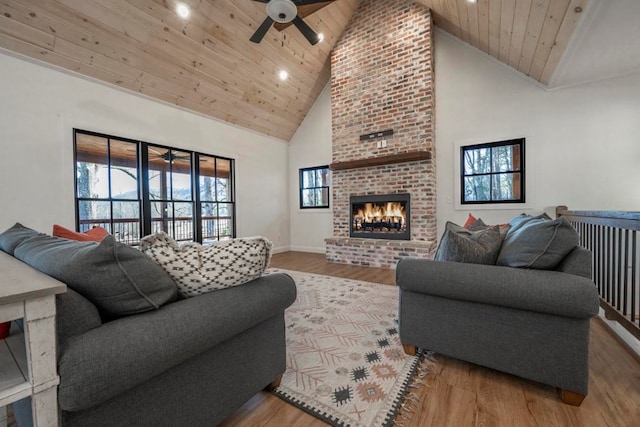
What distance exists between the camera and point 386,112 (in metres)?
4.60

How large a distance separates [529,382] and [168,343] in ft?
6.35

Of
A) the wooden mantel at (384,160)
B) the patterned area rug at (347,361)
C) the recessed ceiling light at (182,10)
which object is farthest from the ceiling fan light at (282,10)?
the patterned area rug at (347,361)

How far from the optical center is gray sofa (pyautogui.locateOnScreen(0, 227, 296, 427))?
0.76 metres

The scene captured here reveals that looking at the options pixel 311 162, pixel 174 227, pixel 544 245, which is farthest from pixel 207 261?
pixel 311 162

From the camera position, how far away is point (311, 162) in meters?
6.04

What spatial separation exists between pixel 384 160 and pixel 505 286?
10.9 feet

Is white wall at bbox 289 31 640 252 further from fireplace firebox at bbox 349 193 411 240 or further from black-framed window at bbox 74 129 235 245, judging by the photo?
black-framed window at bbox 74 129 235 245

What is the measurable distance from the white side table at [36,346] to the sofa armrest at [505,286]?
1630mm

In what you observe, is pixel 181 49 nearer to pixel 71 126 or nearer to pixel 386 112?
pixel 71 126

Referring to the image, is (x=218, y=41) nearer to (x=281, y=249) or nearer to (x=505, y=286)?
(x=281, y=249)

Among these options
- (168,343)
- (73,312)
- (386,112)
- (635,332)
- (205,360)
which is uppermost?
(386,112)

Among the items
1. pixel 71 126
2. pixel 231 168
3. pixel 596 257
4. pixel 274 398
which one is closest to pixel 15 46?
pixel 71 126

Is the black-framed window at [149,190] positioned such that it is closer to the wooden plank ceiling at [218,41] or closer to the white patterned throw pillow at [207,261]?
the wooden plank ceiling at [218,41]

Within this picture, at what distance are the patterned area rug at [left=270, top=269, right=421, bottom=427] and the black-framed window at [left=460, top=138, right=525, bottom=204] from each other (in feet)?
8.64
